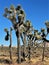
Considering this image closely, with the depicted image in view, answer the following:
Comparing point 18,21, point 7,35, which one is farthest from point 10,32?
point 18,21

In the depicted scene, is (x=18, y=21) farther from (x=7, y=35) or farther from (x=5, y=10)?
(x=7, y=35)

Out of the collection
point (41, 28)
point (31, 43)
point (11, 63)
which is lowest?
point (11, 63)

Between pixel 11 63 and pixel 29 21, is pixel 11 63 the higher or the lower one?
the lower one

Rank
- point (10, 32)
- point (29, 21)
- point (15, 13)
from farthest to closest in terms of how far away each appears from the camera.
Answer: point (10, 32) < point (29, 21) < point (15, 13)

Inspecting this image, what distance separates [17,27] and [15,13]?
2181mm

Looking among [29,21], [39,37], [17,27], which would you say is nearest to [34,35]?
[39,37]

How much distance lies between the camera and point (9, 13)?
1278 inches

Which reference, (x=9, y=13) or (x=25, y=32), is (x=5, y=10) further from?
(x=25, y=32)

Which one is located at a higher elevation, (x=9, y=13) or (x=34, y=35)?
(x=9, y=13)

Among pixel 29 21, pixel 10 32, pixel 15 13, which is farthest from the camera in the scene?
pixel 10 32

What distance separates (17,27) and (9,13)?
238 cm

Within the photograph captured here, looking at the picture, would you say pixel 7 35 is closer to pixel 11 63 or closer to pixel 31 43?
pixel 31 43

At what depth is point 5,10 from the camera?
32562 mm

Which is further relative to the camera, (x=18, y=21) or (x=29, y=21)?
(x=29, y=21)
